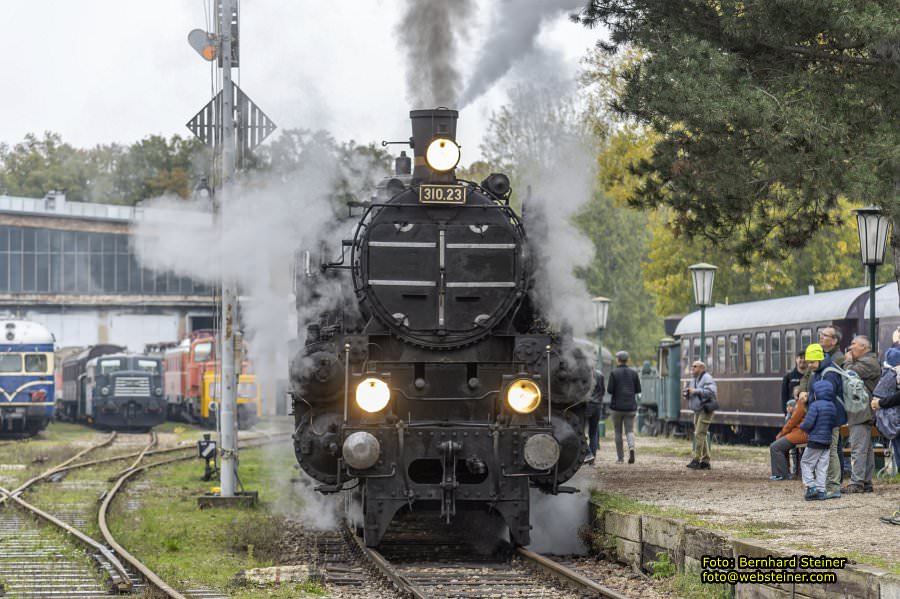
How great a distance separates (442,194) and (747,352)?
18161 millimetres

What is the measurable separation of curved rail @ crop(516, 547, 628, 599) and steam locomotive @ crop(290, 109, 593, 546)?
30 centimetres

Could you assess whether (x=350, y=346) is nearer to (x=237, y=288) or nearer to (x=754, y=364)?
(x=237, y=288)

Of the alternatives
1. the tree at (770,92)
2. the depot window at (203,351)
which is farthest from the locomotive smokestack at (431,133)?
the depot window at (203,351)

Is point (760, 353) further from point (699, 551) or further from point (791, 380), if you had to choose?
point (699, 551)

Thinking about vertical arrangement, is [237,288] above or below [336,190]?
below

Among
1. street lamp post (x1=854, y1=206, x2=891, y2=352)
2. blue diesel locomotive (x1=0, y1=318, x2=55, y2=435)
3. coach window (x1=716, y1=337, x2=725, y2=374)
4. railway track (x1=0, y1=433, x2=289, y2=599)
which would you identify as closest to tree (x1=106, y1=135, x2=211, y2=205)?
blue diesel locomotive (x1=0, y1=318, x2=55, y2=435)

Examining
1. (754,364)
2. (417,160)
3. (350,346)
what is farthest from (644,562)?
(754,364)

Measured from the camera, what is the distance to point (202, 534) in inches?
578

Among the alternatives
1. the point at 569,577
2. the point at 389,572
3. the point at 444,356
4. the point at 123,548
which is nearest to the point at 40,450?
the point at 123,548

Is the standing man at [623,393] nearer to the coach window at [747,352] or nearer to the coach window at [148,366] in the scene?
the coach window at [747,352]

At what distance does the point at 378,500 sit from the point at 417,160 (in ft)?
11.2

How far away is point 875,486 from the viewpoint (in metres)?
15.1

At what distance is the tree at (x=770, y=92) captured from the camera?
509 inches

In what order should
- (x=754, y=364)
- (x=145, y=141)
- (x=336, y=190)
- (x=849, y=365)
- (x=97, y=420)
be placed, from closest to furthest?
(x=849, y=365)
(x=336, y=190)
(x=754, y=364)
(x=97, y=420)
(x=145, y=141)
